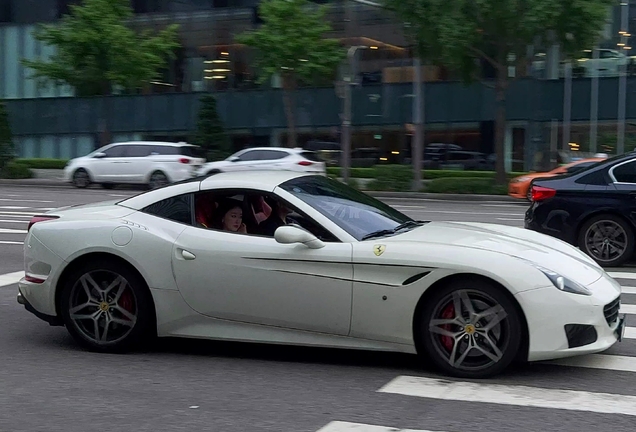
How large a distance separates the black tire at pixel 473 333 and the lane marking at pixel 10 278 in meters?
5.78

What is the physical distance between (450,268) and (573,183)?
5743 mm

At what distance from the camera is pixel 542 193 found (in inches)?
450

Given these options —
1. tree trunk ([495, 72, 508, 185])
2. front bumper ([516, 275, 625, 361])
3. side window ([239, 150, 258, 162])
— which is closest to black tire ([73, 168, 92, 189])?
side window ([239, 150, 258, 162])

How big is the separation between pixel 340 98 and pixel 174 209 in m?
31.6

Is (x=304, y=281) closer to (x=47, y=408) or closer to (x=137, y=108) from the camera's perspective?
(x=47, y=408)

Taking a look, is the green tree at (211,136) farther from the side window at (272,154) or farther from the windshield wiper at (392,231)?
the windshield wiper at (392,231)

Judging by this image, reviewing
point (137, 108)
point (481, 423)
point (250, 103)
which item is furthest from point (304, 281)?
point (137, 108)

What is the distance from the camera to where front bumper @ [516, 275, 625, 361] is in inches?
234

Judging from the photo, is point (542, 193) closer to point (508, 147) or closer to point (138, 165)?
point (138, 165)

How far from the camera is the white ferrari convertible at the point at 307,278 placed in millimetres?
6070

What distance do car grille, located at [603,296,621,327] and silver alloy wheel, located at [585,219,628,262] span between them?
490 centimetres

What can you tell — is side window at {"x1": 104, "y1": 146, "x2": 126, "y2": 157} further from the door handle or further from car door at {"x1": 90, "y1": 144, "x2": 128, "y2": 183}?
the door handle

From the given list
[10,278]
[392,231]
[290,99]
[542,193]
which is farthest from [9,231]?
[290,99]

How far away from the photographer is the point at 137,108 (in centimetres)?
4622
